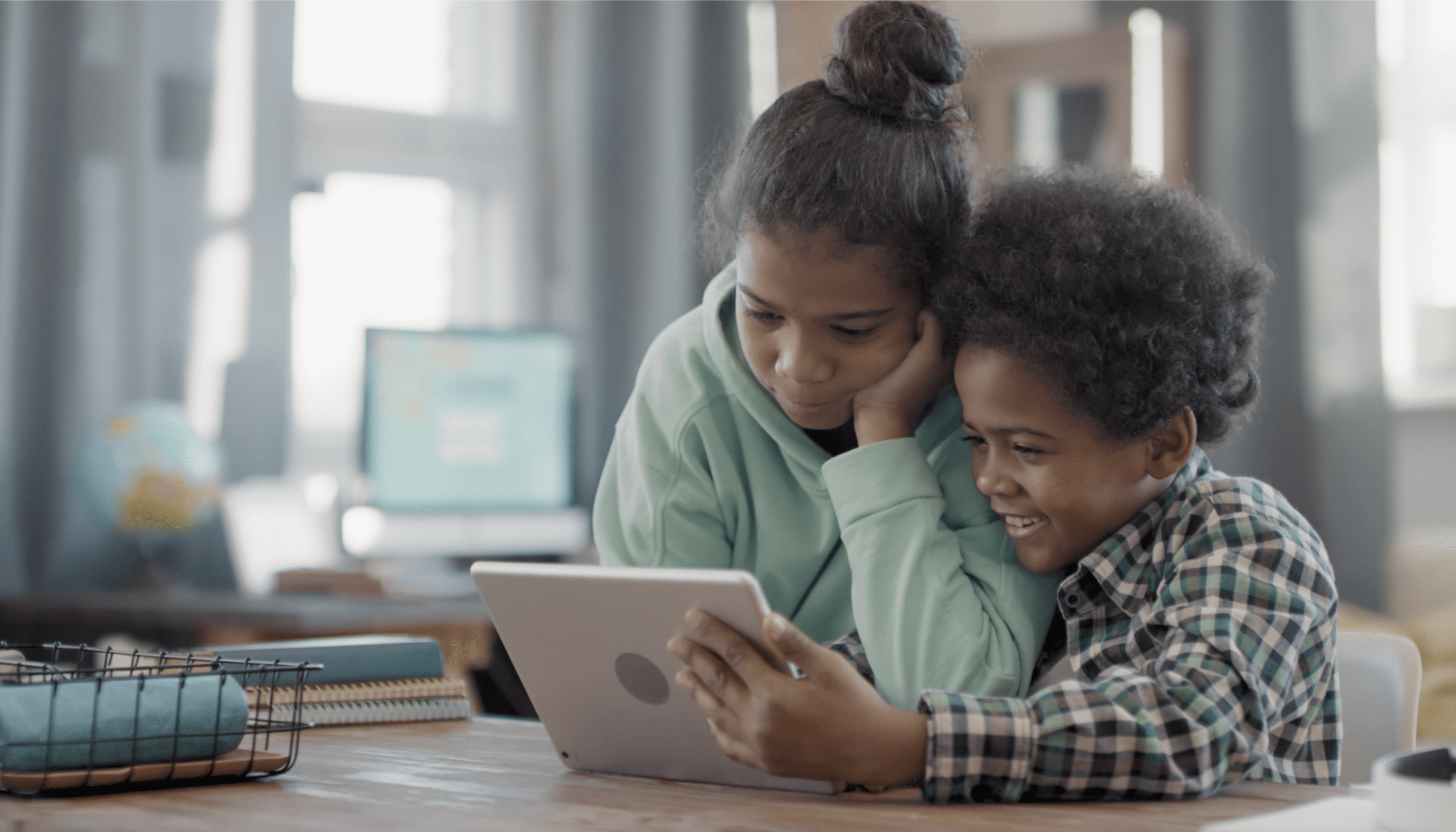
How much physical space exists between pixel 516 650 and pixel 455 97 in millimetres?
2495

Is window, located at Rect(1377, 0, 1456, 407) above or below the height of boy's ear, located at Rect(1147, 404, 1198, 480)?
above

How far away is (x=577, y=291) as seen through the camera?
3.32m

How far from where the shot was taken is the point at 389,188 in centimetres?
308

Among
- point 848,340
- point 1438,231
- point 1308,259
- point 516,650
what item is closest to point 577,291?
point 1308,259

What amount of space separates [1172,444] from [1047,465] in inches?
3.7

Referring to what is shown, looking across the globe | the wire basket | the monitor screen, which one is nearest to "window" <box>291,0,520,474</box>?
the monitor screen

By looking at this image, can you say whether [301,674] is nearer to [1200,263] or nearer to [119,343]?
[1200,263]

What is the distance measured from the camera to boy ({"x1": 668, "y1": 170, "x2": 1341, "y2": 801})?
32.4 inches

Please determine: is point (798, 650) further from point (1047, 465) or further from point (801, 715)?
point (1047, 465)

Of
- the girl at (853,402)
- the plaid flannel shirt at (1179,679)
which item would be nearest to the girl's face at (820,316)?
the girl at (853,402)

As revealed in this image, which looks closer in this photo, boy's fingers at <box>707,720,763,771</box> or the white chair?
boy's fingers at <box>707,720,763,771</box>

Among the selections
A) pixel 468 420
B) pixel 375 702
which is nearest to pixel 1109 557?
pixel 375 702

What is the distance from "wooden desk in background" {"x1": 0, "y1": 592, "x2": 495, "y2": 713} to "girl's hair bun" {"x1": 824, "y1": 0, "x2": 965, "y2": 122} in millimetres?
Result: 1213

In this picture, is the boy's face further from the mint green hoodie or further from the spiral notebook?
the spiral notebook
